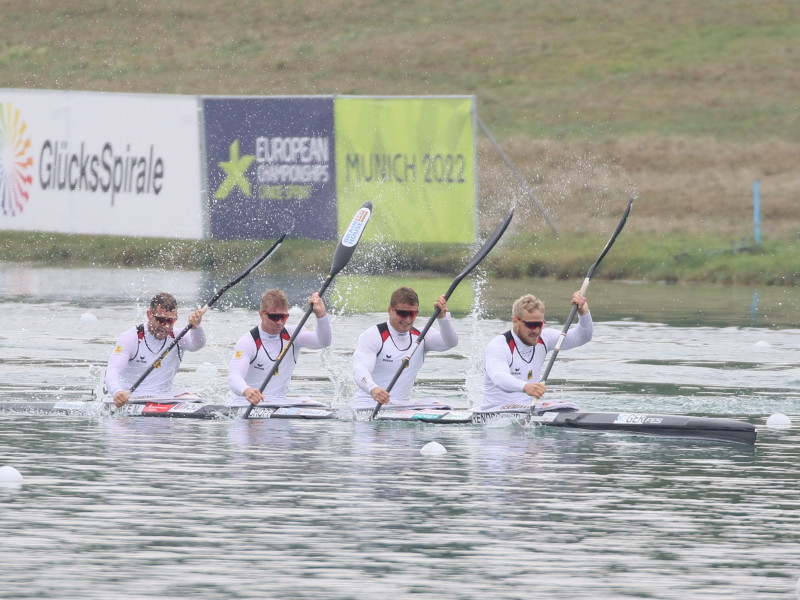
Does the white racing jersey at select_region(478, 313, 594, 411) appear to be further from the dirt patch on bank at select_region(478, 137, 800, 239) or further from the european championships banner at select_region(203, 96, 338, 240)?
the dirt patch on bank at select_region(478, 137, 800, 239)

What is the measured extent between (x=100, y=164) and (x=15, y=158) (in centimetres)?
207

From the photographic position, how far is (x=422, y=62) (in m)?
52.0

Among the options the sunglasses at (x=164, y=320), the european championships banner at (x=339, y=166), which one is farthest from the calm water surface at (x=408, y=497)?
the european championships banner at (x=339, y=166)

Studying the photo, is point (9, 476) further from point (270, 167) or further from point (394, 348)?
point (270, 167)

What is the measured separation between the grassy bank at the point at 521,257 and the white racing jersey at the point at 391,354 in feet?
40.7

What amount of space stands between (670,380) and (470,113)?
10.3 metres

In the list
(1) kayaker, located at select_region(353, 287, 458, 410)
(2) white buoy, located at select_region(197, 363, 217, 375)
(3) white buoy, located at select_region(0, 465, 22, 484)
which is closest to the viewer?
(3) white buoy, located at select_region(0, 465, 22, 484)

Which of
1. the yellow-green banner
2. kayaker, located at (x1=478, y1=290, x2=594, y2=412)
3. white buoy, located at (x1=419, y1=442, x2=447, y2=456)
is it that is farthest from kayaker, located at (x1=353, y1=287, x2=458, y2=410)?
the yellow-green banner

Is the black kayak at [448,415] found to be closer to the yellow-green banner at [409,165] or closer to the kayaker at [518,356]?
the kayaker at [518,356]

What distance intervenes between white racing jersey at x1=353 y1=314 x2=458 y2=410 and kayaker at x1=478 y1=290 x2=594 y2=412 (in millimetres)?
679

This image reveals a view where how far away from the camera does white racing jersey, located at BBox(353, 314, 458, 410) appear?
15562mm

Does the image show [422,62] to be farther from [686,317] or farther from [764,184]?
[686,317]

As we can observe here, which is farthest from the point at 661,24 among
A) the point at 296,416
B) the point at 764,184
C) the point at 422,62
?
the point at 296,416

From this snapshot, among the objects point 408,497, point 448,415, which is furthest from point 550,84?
point 408,497
